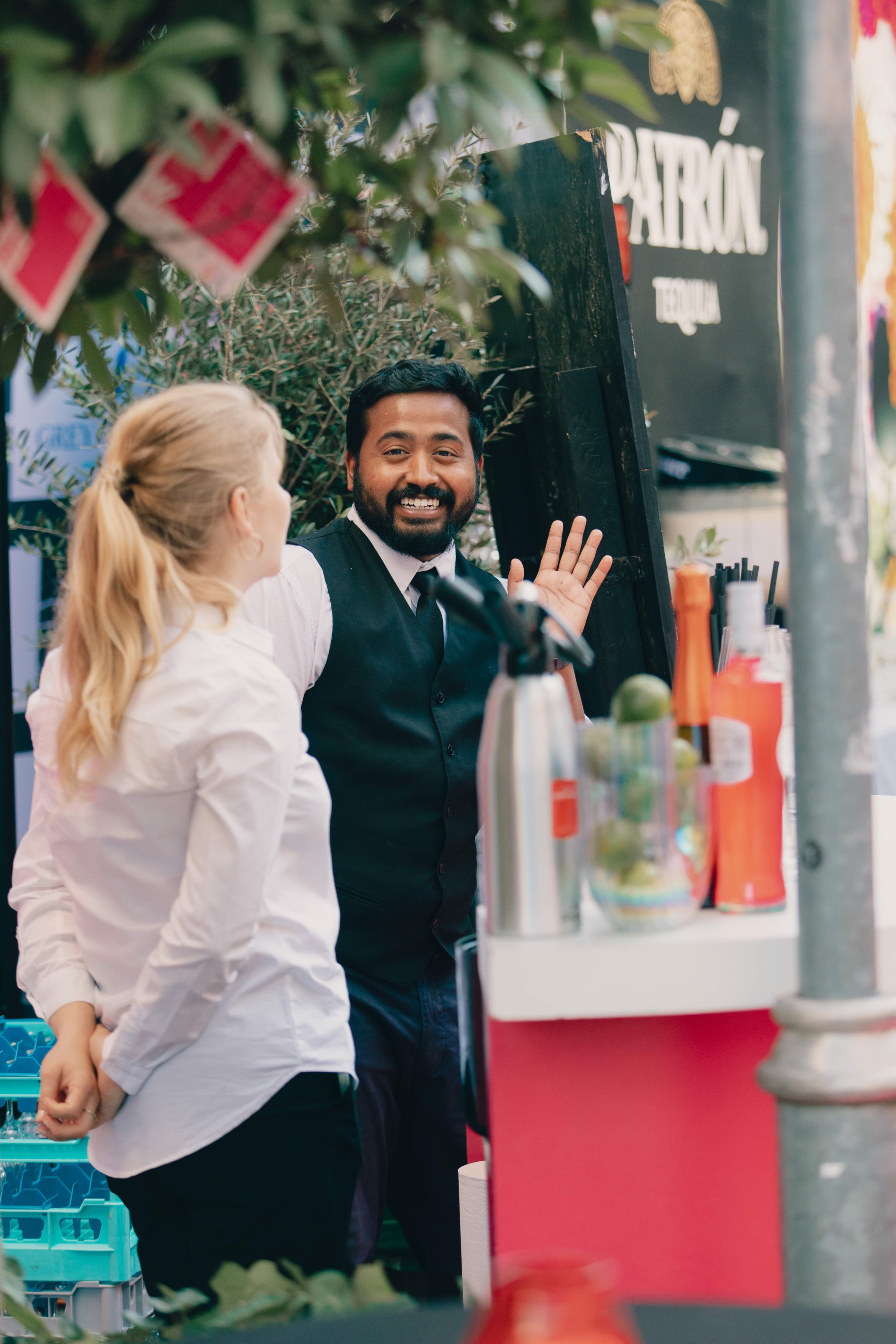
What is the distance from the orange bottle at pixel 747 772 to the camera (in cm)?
141

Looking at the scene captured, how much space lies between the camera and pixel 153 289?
4.19ft

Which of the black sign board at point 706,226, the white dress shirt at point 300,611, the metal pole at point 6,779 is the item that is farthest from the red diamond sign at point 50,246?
the black sign board at point 706,226

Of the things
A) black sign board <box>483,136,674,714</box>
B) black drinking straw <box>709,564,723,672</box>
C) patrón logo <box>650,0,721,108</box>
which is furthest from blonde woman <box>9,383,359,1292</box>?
patrón logo <box>650,0,721,108</box>

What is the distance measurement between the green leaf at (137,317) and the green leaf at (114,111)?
0.96ft

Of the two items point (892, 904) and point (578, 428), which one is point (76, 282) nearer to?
point (892, 904)

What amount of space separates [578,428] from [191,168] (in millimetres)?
2156

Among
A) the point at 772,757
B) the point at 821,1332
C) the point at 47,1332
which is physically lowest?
the point at 47,1332

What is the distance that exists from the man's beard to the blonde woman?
2.51 ft

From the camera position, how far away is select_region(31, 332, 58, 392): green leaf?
4.07 feet

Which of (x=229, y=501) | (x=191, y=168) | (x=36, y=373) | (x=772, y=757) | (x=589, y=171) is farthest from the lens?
(x=589, y=171)

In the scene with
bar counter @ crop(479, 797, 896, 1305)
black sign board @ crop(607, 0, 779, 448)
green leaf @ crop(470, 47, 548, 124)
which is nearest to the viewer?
green leaf @ crop(470, 47, 548, 124)

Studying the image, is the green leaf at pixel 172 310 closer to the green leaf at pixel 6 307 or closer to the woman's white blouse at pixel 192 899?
→ the green leaf at pixel 6 307

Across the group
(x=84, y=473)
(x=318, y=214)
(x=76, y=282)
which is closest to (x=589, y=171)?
(x=84, y=473)

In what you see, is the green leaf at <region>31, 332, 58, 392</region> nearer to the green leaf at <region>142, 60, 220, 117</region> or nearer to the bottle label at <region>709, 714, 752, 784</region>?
the green leaf at <region>142, 60, 220, 117</region>
